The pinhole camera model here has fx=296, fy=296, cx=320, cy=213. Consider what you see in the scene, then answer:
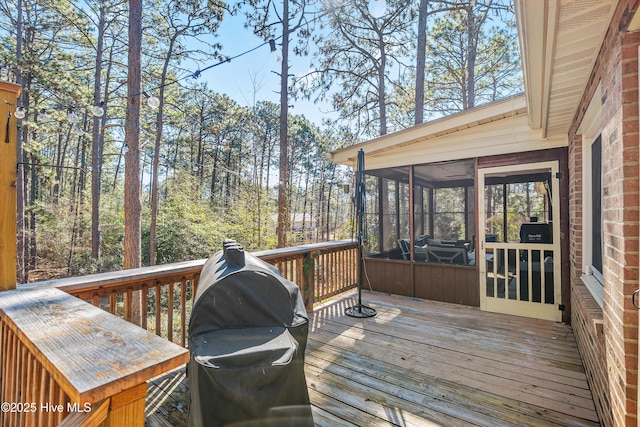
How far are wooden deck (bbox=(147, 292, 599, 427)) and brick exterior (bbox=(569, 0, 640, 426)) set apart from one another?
468 mm

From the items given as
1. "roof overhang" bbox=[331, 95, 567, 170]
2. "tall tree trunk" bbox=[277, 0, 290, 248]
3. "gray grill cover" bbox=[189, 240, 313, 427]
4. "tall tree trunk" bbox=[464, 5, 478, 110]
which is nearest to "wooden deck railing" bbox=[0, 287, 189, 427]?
"gray grill cover" bbox=[189, 240, 313, 427]

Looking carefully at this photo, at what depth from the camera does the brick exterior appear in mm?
1343

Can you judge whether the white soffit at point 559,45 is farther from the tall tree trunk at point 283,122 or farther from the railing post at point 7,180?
the tall tree trunk at point 283,122

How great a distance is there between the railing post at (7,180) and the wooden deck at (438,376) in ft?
4.32

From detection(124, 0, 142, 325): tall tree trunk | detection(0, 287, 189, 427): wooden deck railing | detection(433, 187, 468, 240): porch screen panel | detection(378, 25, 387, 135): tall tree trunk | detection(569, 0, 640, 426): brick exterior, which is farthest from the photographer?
detection(378, 25, 387, 135): tall tree trunk

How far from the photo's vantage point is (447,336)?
330 cm

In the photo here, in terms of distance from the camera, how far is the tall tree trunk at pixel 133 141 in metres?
5.25

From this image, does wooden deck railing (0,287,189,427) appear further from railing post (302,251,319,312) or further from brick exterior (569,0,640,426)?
railing post (302,251,319,312)

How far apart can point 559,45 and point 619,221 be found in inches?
43.4

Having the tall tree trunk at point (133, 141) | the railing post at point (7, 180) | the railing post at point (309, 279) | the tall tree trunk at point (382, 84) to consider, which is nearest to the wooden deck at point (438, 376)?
the railing post at point (309, 279)

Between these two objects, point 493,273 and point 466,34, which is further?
point 466,34

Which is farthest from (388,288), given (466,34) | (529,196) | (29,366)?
(466,34)

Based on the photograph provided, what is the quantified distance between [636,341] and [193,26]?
33.3 ft

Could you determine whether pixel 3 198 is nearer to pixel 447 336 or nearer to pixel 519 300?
pixel 447 336
